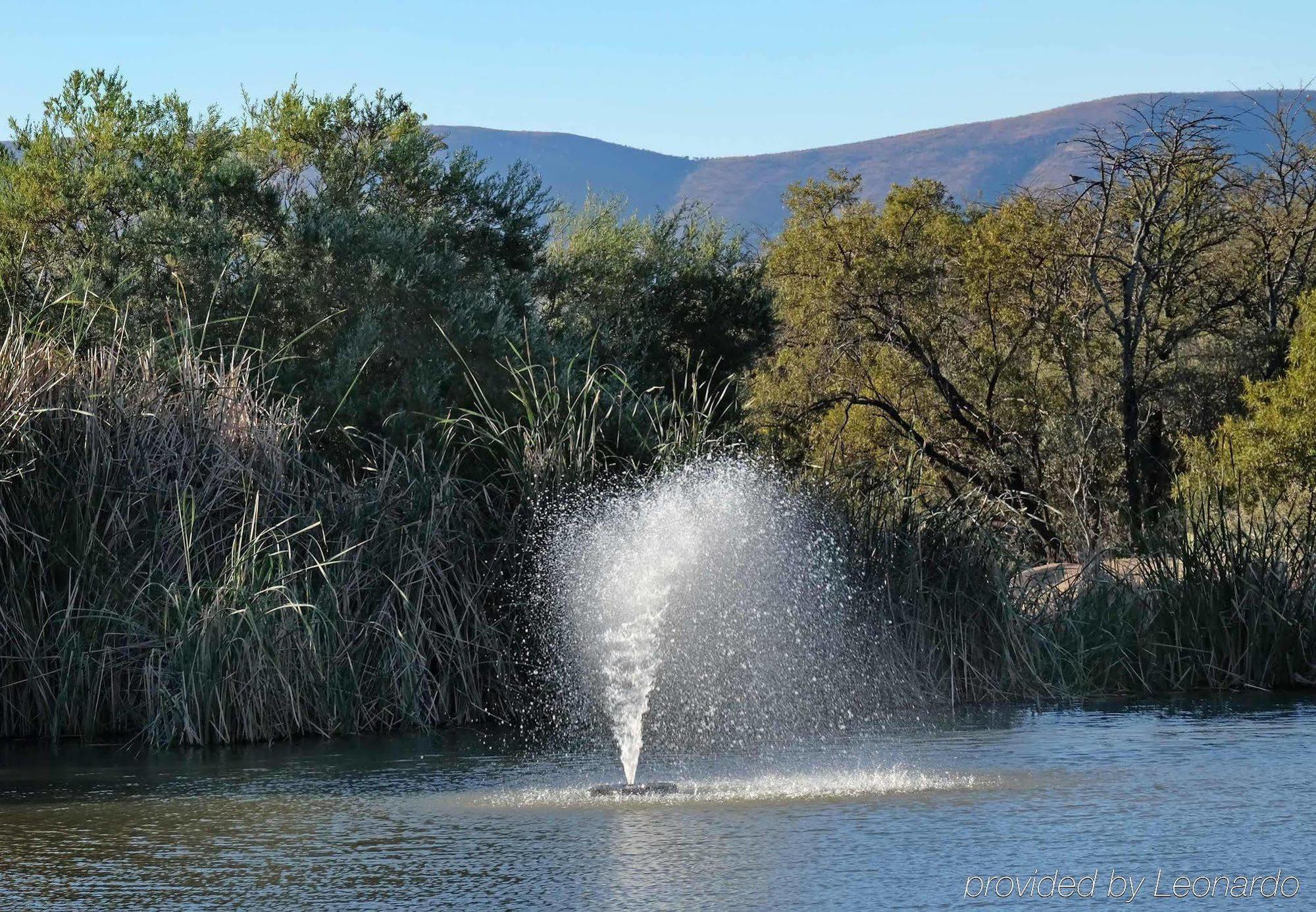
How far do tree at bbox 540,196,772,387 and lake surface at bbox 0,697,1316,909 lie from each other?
1748 centimetres

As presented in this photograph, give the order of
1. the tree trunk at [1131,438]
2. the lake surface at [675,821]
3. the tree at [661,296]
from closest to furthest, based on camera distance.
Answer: the lake surface at [675,821] < the tree trunk at [1131,438] < the tree at [661,296]

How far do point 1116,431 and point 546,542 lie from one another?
16751mm

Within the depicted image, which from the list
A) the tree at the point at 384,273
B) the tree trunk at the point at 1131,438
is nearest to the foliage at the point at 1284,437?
the tree trunk at the point at 1131,438

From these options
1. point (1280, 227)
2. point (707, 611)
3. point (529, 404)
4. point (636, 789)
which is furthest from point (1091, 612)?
point (1280, 227)

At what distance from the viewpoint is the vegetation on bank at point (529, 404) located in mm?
11469

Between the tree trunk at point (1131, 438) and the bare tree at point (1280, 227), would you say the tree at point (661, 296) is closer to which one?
the tree trunk at point (1131, 438)

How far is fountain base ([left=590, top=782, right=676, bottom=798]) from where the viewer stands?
28.6 feet

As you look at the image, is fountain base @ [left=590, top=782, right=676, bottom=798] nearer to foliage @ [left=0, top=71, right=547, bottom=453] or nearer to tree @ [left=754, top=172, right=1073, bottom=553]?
foliage @ [left=0, top=71, right=547, bottom=453]

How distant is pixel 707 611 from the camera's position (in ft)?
39.0

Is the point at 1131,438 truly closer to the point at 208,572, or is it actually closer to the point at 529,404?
the point at 529,404

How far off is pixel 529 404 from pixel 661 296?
21.0m

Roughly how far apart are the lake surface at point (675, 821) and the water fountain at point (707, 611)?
40.3 inches

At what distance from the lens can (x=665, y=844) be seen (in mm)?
7258

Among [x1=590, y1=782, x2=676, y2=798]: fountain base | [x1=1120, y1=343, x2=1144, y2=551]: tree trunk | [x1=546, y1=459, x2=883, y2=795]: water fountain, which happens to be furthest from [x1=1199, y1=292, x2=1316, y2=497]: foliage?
[x1=590, y1=782, x2=676, y2=798]: fountain base
